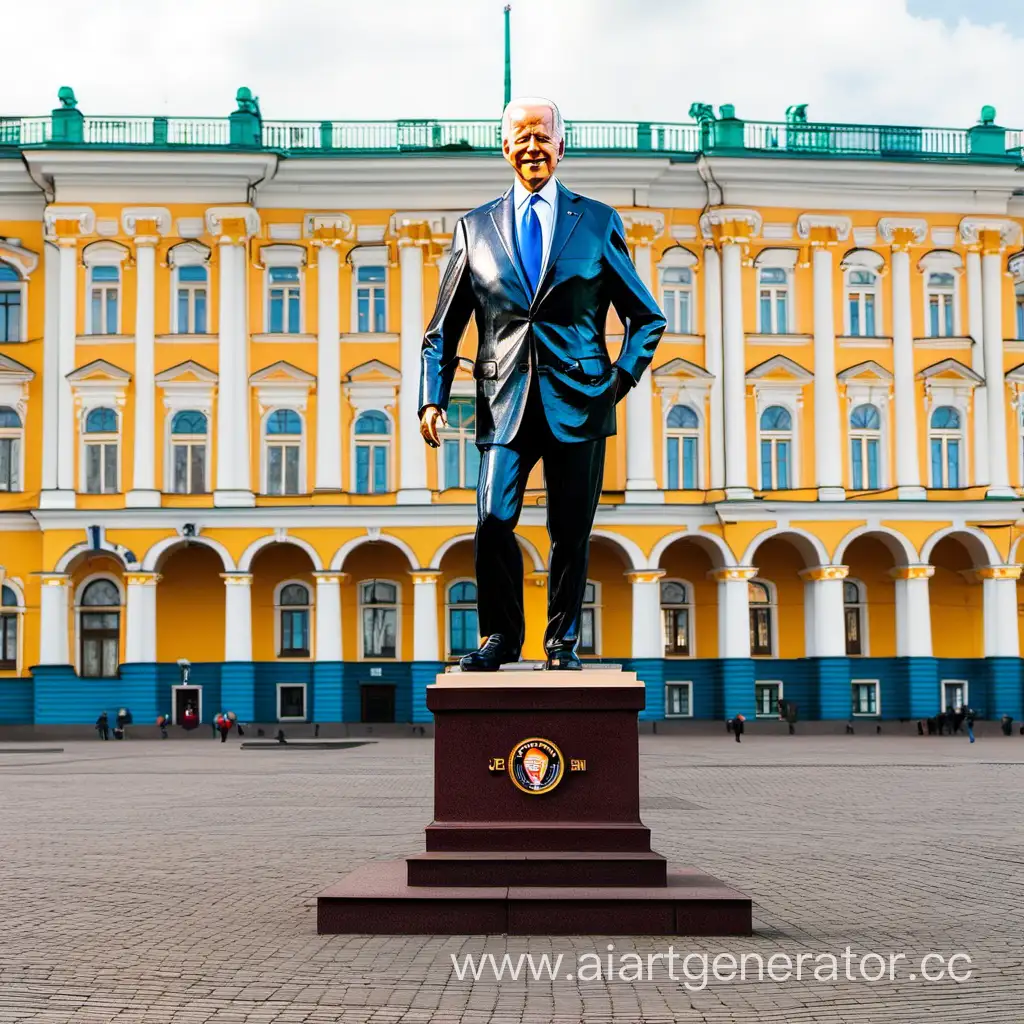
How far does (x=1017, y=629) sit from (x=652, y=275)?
1530 centimetres

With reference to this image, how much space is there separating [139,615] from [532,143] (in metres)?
37.7

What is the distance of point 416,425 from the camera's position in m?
44.1

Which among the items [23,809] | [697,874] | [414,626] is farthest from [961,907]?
[414,626]

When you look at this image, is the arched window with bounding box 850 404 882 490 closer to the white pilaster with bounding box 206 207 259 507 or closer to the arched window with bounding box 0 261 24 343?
the white pilaster with bounding box 206 207 259 507

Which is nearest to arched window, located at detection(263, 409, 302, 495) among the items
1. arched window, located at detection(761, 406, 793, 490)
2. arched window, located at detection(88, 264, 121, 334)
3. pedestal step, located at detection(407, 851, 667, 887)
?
arched window, located at detection(88, 264, 121, 334)

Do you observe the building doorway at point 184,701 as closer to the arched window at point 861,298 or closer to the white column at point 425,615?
the white column at point 425,615

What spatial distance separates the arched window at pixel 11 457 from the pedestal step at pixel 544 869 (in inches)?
1595

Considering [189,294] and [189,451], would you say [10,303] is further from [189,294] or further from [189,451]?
[189,451]

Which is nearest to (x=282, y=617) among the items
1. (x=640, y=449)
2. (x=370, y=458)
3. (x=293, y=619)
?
(x=293, y=619)

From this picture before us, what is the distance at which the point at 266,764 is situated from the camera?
98.0 ft

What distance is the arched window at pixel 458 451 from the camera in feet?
149

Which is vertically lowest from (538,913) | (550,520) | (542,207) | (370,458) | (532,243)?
(538,913)

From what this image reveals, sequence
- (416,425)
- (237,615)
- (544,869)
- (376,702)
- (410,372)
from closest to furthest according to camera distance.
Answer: (544,869), (416,425), (237,615), (410,372), (376,702)

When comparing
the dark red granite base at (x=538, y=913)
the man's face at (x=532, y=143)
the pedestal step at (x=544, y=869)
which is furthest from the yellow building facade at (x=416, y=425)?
the dark red granite base at (x=538, y=913)
